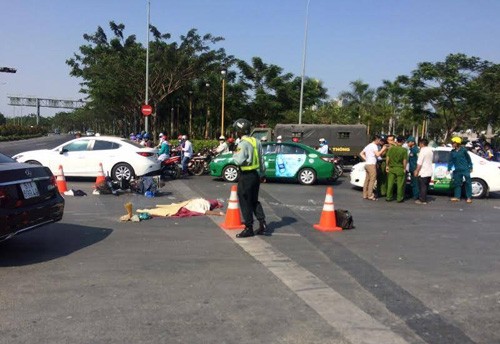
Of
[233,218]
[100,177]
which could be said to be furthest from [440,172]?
[100,177]

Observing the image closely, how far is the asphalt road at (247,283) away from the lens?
4035 millimetres

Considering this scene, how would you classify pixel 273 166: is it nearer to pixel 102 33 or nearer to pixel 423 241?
pixel 423 241

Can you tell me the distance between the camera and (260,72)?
4344 centimetres

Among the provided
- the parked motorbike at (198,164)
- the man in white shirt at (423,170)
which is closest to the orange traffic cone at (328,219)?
the man in white shirt at (423,170)

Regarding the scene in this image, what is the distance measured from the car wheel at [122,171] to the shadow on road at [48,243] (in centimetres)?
644

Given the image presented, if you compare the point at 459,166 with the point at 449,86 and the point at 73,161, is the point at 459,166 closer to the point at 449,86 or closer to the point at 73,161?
the point at 73,161

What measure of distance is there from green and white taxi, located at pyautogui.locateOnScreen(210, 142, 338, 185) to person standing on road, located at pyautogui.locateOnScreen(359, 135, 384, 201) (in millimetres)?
3061

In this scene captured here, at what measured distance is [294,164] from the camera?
15984 millimetres

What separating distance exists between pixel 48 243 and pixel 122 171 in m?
7.88

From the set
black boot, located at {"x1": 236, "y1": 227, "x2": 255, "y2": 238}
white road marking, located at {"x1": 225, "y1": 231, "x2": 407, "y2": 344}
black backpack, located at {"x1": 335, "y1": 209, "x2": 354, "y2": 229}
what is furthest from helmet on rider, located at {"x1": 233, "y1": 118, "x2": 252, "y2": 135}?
black backpack, located at {"x1": 335, "y1": 209, "x2": 354, "y2": 229}

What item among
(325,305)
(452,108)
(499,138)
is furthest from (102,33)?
(325,305)

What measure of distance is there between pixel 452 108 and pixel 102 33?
2707 centimetres

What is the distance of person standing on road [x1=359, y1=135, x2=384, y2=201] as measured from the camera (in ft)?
41.6

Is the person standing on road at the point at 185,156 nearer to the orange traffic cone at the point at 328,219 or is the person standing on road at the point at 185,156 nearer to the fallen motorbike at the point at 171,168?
the fallen motorbike at the point at 171,168
